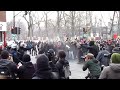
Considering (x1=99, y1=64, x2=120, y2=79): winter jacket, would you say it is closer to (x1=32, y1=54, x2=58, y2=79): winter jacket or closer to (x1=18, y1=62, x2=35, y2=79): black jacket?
(x1=32, y1=54, x2=58, y2=79): winter jacket

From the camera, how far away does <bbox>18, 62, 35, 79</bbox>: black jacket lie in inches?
267

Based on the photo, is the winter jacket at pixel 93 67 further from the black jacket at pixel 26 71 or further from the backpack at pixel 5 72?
the backpack at pixel 5 72

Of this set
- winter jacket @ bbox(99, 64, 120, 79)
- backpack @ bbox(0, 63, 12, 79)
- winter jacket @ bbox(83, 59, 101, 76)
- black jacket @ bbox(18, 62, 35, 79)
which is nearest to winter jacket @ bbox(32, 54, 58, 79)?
winter jacket @ bbox(99, 64, 120, 79)

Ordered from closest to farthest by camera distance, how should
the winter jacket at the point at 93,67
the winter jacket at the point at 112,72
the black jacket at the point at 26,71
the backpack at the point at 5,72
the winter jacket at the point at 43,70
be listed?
the winter jacket at the point at 43,70 → the winter jacket at the point at 112,72 → the backpack at the point at 5,72 → the black jacket at the point at 26,71 → the winter jacket at the point at 93,67

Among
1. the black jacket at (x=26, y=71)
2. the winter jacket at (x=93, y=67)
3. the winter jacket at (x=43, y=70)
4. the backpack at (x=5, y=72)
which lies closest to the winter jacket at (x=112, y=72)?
the winter jacket at (x=43, y=70)

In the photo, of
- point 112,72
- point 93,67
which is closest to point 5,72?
point 112,72

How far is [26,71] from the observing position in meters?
6.90

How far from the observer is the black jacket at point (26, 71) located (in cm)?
677

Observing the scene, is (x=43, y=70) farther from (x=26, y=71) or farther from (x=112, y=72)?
(x=26, y=71)

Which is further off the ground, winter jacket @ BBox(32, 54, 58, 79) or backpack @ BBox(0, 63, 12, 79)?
winter jacket @ BBox(32, 54, 58, 79)

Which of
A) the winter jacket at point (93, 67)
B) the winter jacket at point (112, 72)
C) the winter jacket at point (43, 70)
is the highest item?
the winter jacket at point (43, 70)
